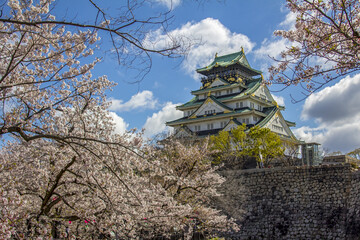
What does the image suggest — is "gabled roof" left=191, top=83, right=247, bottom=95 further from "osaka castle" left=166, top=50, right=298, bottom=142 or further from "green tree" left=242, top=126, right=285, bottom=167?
"green tree" left=242, top=126, right=285, bottom=167

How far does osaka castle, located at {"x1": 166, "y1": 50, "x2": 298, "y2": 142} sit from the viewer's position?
113 feet

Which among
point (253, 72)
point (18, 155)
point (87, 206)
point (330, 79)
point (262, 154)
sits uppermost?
point (253, 72)

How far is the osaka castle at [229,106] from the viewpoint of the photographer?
34.5m

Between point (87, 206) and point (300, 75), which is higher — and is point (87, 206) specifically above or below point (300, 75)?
below

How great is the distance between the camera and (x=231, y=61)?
135ft

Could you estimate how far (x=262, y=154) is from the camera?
2555 centimetres

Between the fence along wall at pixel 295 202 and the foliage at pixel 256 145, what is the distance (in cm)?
496

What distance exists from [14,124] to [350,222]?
47.1 feet

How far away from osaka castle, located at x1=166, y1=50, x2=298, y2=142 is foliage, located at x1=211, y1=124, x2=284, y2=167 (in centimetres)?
554

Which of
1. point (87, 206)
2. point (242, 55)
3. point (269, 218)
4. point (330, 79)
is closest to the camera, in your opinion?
point (330, 79)

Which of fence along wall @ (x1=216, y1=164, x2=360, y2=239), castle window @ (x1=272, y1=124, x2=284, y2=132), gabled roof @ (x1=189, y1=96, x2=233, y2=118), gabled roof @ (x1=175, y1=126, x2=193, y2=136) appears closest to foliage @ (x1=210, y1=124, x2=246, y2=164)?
fence along wall @ (x1=216, y1=164, x2=360, y2=239)

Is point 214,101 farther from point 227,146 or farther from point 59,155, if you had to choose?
point 59,155

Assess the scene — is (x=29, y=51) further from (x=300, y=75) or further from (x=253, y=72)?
(x=253, y=72)

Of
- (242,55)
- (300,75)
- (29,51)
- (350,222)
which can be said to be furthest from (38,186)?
(242,55)
